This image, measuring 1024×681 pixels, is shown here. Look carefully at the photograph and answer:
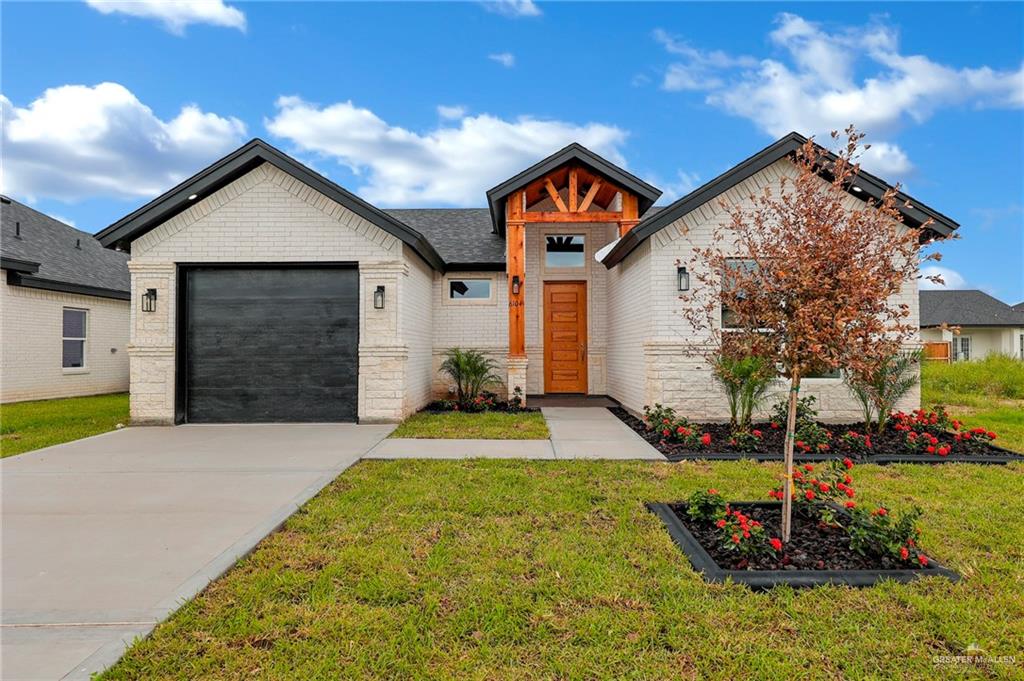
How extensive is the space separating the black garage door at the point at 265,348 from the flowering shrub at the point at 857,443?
25.8ft

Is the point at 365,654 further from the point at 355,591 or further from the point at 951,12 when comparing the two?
the point at 951,12

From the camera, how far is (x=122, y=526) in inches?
155

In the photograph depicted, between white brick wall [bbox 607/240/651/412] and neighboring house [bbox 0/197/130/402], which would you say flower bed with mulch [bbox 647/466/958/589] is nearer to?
white brick wall [bbox 607/240/651/412]

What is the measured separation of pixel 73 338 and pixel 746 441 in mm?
16930

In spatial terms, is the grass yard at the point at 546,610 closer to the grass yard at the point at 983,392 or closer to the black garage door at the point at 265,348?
the black garage door at the point at 265,348

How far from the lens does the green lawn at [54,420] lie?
7371mm

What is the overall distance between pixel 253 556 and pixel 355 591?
0.95m

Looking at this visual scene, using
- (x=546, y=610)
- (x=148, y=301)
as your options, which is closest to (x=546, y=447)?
(x=546, y=610)

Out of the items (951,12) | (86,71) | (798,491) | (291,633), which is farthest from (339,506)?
(951,12)

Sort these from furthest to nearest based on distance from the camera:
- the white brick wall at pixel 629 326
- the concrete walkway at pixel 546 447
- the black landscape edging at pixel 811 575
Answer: the white brick wall at pixel 629 326 → the concrete walkway at pixel 546 447 → the black landscape edging at pixel 811 575

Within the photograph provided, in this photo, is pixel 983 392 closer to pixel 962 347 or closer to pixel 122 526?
pixel 122 526

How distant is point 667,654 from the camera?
229 cm

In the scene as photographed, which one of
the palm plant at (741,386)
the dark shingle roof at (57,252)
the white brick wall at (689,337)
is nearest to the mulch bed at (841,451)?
the palm plant at (741,386)

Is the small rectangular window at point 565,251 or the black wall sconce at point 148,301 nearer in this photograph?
the black wall sconce at point 148,301
